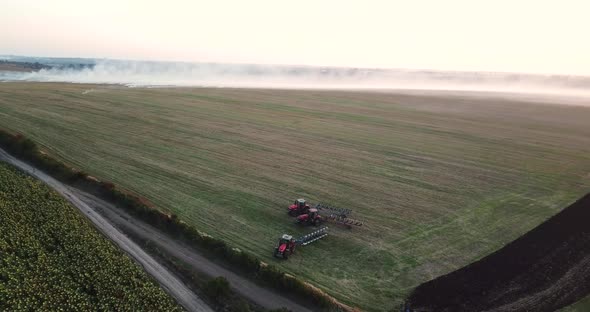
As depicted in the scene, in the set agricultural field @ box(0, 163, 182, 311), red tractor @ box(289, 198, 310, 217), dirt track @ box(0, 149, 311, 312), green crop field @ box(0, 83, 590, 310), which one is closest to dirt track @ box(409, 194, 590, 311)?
green crop field @ box(0, 83, 590, 310)

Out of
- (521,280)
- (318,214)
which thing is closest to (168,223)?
(318,214)

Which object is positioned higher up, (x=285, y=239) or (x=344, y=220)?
(x=285, y=239)

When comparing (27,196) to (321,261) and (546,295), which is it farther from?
(546,295)

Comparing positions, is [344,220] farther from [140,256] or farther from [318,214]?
[140,256]

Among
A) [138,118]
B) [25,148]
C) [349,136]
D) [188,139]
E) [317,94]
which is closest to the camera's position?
[25,148]

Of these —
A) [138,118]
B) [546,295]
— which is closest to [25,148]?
[138,118]

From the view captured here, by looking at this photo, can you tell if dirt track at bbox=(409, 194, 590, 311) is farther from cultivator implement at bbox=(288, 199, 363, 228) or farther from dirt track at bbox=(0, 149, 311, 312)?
cultivator implement at bbox=(288, 199, 363, 228)
